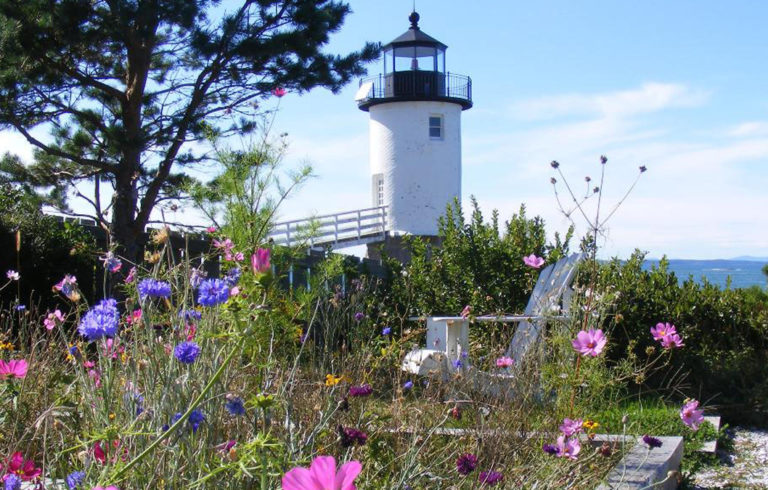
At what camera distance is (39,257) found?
6.19m

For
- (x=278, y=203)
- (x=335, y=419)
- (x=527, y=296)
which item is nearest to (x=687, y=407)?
(x=335, y=419)

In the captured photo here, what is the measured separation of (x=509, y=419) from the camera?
2.89 metres

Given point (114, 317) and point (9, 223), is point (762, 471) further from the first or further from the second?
point (9, 223)

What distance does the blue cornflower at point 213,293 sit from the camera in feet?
5.27

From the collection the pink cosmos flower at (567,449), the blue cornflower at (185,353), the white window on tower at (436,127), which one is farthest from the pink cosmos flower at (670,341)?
the white window on tower at (436,127)

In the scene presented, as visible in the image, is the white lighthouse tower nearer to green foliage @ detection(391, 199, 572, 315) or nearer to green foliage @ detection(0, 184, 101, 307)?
green foliage @ detection(391, 199, 572, 315)

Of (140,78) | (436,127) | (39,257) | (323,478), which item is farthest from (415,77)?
(323,478)

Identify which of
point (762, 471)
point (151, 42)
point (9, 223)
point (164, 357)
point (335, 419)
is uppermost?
point (151, 42)

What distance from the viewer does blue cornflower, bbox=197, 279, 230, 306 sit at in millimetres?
1606

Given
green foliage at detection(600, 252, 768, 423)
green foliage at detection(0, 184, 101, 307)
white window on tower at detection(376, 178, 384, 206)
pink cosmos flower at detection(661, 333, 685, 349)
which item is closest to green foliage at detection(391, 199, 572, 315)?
green foliage at detection(600, 252, 768, 423)

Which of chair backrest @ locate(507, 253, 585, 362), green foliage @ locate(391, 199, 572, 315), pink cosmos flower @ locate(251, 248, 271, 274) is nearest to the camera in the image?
pink cosmos flower @ locate(251, 248, 271, 274)

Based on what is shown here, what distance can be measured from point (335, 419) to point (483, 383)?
1333 mm

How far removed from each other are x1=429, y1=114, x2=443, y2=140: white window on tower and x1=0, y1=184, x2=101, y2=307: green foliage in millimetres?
14361

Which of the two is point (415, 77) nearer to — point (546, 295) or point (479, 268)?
point (479, 268)
